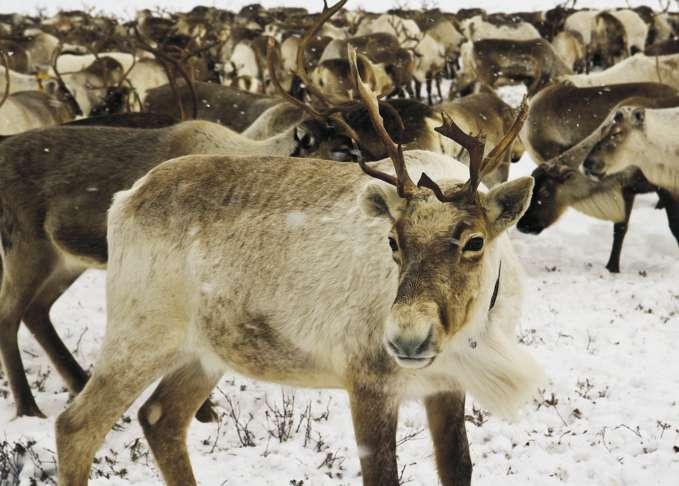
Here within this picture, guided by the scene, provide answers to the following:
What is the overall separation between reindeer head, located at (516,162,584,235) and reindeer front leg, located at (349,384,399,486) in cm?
497

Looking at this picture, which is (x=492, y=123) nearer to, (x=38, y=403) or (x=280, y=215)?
(x=38, y=403)

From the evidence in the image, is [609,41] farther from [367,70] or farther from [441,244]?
[441,244]

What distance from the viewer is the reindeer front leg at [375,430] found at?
2.76 m

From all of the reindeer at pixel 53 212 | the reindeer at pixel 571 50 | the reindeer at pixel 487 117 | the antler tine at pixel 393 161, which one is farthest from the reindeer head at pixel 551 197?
the reindeer at pixel 571 50

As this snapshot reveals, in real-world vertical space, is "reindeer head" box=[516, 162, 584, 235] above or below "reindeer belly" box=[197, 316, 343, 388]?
below

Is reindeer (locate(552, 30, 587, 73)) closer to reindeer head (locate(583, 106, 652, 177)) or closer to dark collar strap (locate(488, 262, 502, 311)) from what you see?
reindeer head (locate(583, 106, 652, 177))

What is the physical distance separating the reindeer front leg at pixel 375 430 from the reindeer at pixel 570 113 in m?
6.61

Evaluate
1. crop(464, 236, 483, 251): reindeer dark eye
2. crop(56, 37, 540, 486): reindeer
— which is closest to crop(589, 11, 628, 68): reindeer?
crop(56, 37, 540, 486): reindeer

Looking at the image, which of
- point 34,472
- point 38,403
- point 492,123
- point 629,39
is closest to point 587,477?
point 34,472

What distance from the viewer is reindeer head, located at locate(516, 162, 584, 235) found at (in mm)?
7496

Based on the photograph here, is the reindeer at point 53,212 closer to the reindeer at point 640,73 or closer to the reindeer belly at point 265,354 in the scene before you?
the reindeer belly at point 265,354

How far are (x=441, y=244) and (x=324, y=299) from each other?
632 millimetres

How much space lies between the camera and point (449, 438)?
306 centimetres

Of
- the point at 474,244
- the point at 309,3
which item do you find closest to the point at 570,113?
the point at 474,244
